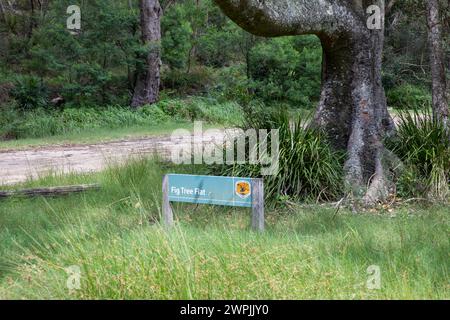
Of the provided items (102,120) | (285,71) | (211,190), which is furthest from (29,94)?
(211,190)

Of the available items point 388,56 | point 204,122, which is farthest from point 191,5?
point 388,56

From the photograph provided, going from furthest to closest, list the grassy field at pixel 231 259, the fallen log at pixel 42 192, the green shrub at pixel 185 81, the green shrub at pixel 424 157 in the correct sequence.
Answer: the green shrub at pixel 185 81, the fallen log at pixel 42 192, the green shrub at pixel 424 157, the grassy field at pixel 231 259

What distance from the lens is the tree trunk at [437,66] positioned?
33.0 ft

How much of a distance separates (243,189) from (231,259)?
72.5 inches

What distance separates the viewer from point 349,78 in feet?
33.9

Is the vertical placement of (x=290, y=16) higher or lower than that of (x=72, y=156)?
higher

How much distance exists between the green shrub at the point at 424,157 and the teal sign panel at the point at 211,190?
332 centimetres

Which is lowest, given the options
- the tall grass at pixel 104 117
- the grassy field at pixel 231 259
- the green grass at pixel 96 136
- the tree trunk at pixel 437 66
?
the green grass at pixel 96 136

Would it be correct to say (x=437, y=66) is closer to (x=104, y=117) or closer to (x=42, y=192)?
(x=42, y=192)

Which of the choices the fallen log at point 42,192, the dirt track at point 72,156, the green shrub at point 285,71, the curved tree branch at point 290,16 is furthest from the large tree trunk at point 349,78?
the green shrub at point 285,71

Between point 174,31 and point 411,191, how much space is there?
839 inches

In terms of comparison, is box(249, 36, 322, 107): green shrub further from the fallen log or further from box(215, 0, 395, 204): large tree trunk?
the fallen log

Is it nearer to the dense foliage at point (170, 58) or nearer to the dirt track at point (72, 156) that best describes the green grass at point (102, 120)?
the dense foliage at point (170, 58)

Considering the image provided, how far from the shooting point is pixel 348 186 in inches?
370
